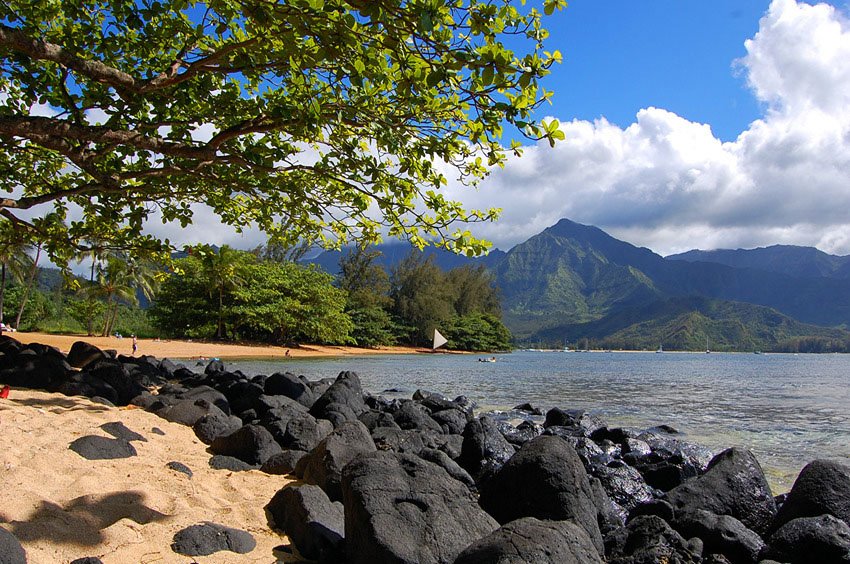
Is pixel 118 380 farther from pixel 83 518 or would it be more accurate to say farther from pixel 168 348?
pixel 168 348

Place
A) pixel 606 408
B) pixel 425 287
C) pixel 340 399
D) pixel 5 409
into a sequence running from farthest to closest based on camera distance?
pixel 425 287
pixel 606 408
pixel 340 399
pixel 5 409

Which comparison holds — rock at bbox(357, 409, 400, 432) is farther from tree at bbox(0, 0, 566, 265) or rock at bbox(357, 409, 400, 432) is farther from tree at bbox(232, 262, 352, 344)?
tree at bbox(232, 262, 352, 344)

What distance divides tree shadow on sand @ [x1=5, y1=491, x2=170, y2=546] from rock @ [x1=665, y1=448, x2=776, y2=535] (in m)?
4.35

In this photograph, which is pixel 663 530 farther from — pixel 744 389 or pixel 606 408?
pixel 744 389

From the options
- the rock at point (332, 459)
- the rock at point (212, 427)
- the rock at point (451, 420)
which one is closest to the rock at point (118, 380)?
the rock at point (212, 427)

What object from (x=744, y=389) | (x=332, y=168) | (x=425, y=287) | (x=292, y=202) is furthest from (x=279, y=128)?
(x=425, y=287)

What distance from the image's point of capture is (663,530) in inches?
157

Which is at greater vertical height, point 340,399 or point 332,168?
point 332,168

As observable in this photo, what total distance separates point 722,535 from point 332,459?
3.14 metres

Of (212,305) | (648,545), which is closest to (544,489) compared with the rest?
(648,545)

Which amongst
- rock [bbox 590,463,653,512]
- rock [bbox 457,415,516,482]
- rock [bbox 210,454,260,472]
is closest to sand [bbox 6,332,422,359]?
rock [bbox 210,454,260,472]

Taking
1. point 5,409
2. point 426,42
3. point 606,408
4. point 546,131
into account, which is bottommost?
point 606,408

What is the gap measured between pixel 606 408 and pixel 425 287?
193ft

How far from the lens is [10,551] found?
2.70m
